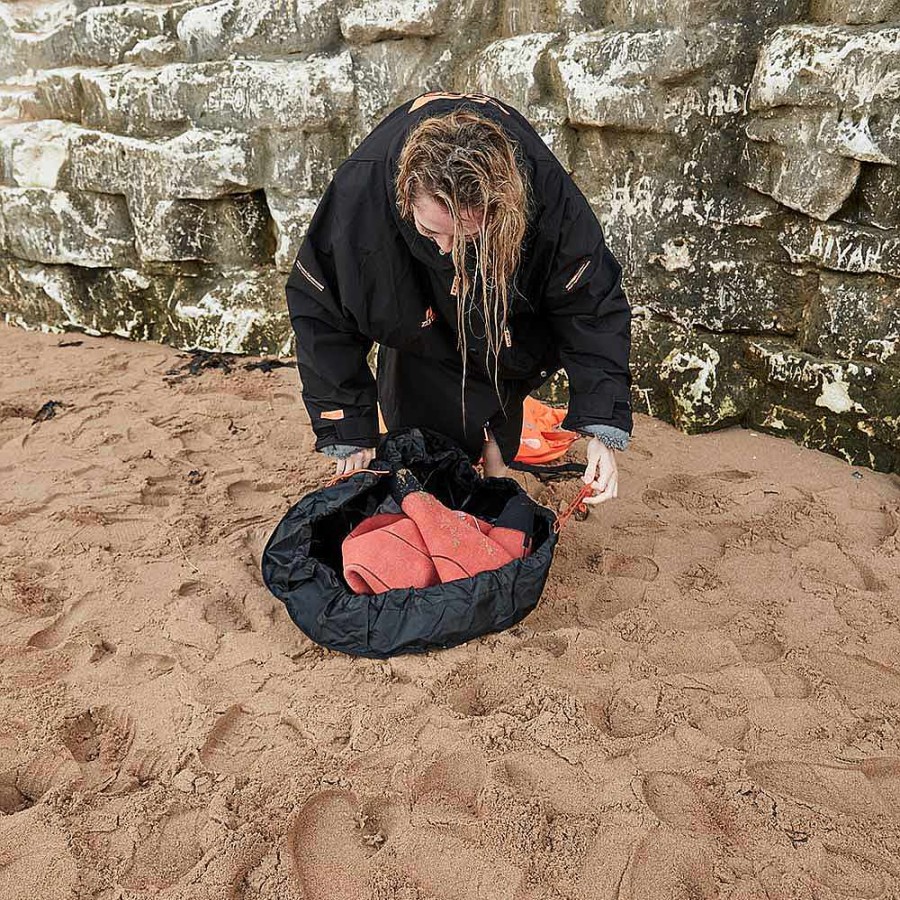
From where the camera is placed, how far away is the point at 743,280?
10.4 feet

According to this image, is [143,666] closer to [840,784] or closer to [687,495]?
[840,784]

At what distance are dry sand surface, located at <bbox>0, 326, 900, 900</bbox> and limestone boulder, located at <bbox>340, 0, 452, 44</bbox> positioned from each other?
6.13 feet

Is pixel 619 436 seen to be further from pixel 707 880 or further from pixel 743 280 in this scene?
pixel 743 280

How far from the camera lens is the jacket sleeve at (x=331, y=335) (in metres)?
2.12

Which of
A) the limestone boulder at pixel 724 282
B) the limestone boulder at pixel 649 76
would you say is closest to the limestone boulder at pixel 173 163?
the limestone boulder at pixel 649 76

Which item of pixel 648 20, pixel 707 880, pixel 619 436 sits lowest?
pixel 707 880

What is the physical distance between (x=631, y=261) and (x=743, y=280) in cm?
42

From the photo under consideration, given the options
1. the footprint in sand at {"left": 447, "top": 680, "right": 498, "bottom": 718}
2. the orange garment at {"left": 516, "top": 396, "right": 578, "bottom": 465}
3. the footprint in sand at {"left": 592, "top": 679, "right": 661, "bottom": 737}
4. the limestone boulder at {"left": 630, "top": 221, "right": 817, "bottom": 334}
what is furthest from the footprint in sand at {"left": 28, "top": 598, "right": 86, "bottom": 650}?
the limestone boulder at {"left": 630, "top": 221, "right": 817, "bottom": 334}

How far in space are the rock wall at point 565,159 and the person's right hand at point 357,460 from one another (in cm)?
142

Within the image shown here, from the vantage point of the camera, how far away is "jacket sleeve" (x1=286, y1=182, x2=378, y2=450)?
212cm

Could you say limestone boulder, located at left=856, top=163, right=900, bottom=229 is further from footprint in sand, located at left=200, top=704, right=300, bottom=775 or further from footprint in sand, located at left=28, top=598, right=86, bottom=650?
footprint in sand, located at left=28, top=598, right=86, bottom=650

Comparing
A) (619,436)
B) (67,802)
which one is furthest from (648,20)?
(67,802)

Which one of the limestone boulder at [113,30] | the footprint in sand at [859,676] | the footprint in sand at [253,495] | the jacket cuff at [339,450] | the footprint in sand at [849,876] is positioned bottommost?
the footprint in sand at [253,495]

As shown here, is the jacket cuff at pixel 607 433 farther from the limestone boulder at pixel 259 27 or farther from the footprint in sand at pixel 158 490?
the limestone boulder at pixel 259 27
